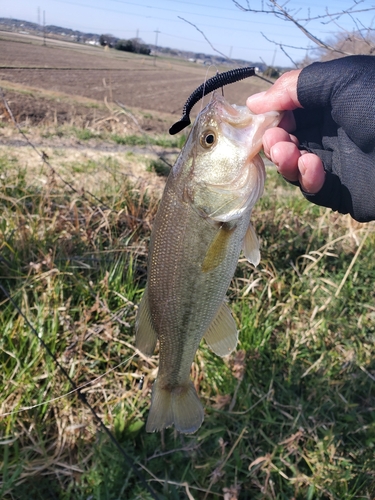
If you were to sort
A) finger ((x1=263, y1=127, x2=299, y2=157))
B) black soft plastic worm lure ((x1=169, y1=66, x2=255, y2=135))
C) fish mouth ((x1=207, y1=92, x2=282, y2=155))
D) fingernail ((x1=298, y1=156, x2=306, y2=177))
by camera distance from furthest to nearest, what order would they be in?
fingernail ((x1=298, y1=156, x2=306, y2=177)) → finger ((x1=263, y1=127, x2=299, y2=157)) → black soft plastic worm lure ((x1=169, y1=66, x2=255, y2=135)) → fish mouth ((x1=207, y1=92, x2=282, y2=155))

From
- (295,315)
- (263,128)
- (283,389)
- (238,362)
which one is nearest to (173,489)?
(238,362)

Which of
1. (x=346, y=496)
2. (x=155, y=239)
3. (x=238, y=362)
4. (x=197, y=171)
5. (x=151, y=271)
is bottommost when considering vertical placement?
(x=346, y=496)

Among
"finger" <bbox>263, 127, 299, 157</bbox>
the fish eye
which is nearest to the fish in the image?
the fish eye

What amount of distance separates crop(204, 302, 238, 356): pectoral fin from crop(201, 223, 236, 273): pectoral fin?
0.90 feet

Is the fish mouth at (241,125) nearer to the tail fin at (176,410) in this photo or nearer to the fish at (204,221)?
the fish at (204,221)

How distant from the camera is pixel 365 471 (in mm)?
2820

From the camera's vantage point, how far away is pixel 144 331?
1987 millimetres

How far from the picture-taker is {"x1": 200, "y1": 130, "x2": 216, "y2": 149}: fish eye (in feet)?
5.60

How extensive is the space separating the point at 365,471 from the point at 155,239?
88.5 inches

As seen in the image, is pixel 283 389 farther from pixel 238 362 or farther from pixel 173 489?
pixel 173 489

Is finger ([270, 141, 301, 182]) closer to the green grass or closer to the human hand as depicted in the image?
the human hand

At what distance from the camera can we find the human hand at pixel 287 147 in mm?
1996

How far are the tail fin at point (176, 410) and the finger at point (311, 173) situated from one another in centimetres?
116

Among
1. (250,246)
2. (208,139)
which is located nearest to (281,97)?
(208,139)
